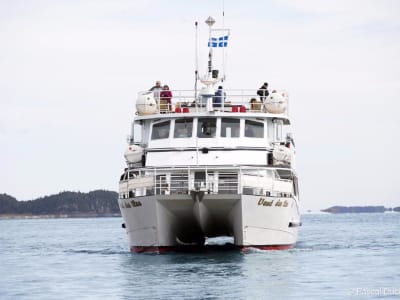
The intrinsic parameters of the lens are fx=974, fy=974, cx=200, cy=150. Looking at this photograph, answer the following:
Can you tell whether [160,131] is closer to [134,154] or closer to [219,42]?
[134,154]

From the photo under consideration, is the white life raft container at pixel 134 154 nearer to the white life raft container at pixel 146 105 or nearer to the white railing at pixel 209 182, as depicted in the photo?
the white railing at pixel 209 182

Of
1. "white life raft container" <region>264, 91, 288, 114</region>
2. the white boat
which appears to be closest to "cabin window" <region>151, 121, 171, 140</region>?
the white boat

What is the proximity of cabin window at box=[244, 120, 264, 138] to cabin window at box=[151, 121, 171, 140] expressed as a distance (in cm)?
325

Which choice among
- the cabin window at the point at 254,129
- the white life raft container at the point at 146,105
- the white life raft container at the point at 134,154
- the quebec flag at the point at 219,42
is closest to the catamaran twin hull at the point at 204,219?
the white life raft container at the point at 134,154

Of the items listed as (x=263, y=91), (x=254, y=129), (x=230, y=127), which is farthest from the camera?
(x=263, y=91)

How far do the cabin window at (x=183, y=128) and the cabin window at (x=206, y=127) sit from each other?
384mm

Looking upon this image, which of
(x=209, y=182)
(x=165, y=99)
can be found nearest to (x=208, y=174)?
(x=209, y=182)

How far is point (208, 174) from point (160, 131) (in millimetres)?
3582

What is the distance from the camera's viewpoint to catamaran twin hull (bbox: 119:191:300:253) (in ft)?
119

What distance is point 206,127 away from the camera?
40.1 metres

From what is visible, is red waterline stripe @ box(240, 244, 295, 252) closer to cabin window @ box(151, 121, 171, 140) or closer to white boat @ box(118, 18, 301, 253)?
white boat @ box(118, 18, 301, 253)

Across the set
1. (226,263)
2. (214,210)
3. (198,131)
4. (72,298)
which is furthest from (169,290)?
(198,131)

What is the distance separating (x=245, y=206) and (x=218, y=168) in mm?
2073

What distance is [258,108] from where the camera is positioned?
139 ft
